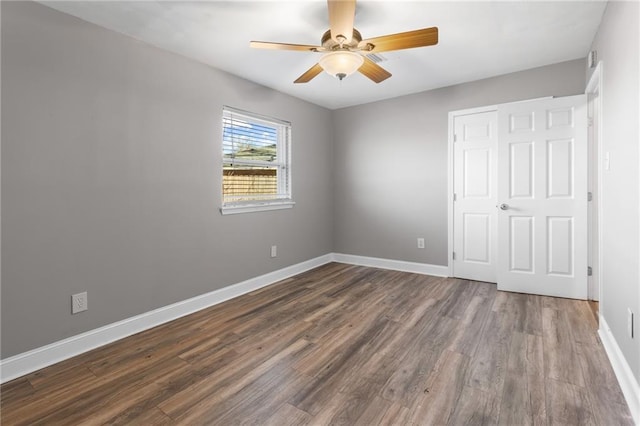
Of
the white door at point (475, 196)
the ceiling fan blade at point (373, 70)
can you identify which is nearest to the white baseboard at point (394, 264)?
the white door at point (475, 196)

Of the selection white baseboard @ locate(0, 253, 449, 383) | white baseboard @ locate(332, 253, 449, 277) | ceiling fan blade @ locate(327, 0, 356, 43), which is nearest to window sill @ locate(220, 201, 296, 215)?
white baseboard @ locate(0, 253, 449, 383)

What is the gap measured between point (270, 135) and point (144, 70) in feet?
5.36

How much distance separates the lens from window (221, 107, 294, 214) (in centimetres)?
345

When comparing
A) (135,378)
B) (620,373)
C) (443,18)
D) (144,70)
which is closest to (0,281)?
(135,378)

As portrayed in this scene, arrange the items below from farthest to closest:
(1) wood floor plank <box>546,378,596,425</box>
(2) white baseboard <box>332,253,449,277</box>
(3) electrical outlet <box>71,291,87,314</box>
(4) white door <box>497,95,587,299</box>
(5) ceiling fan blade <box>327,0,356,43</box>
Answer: (2) white baseboard <box>332,253,449,277</box>
(4) white door <box>497,95,587,299</box>
(3) electrical outlet <box>71,291,87,314</box>
(5) ceiling fan blade <box>327,0,356,43</box>
(1) wood floor plank <box>546,378,596,425</box>

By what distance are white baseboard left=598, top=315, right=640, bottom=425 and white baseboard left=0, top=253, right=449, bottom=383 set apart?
1.94 m

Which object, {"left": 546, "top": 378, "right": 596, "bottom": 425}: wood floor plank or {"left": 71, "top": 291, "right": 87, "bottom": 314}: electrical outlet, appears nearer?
{"left": 546, "top": 378, "right": 596, "bottom": 425}: wood floor plank

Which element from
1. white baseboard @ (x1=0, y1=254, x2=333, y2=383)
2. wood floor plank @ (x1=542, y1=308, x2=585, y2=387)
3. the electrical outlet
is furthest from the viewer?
the electrical outlet

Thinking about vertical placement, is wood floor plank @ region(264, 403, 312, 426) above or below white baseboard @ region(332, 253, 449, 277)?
below

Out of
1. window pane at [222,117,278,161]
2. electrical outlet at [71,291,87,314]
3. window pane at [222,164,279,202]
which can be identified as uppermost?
window pane at [222,117,278,161]

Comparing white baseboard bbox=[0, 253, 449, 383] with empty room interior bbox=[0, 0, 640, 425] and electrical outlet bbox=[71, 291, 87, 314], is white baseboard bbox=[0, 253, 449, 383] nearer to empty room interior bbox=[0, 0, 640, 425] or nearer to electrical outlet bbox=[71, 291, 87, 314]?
empty room interior bbox=[0, 0, 640, 425]

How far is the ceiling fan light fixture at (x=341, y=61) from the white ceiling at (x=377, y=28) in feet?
1.17

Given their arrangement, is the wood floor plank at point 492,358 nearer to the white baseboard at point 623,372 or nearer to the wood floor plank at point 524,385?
the wood floor plank at point 524,385

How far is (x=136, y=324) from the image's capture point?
2.61 metres
